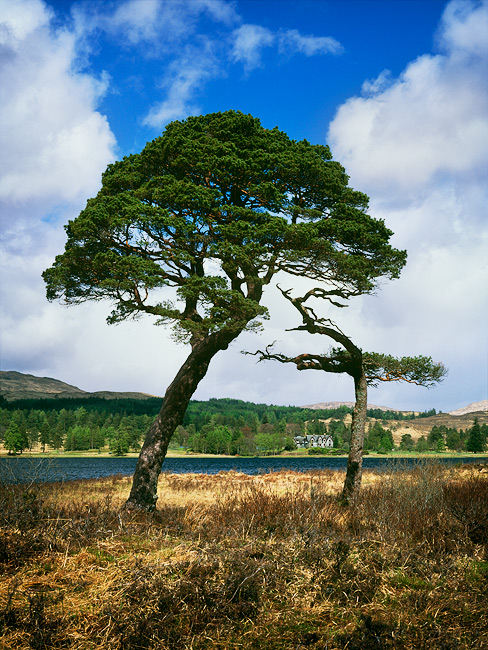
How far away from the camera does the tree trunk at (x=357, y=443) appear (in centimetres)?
1345

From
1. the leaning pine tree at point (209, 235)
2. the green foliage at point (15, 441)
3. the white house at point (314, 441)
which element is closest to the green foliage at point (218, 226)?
the leaning pine tree at point (209, 235)

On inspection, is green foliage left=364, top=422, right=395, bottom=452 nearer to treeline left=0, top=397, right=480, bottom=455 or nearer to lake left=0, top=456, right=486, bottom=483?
treeline left=0, top=397, right=480, bottom=455

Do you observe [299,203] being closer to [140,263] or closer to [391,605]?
[140,263]

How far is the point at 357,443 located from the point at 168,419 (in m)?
6.19

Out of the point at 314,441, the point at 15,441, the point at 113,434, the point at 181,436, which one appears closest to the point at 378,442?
the point at 314,441

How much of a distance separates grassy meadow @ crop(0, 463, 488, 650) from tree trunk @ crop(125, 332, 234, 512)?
4.35 m

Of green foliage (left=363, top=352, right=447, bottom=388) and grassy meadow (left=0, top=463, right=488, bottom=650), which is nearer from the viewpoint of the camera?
grassy meadow (left=0, top=463, right=488, bottom=650)

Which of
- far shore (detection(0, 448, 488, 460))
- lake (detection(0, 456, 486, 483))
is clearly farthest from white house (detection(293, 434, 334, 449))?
lake (detection(0, 456, 486, 483))

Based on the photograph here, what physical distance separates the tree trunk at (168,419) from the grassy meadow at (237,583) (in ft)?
14.3

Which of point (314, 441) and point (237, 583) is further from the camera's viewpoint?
point (314, 441)

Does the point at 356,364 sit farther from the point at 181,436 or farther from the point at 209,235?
the point at 181,436

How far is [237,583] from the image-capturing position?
4.52 metres

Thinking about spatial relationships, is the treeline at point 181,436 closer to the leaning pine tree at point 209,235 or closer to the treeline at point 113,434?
the treeline at point 113,434

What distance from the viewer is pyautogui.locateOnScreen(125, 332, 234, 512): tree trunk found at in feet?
39.2
